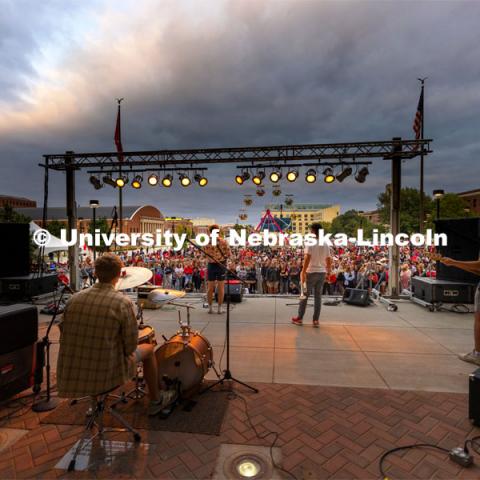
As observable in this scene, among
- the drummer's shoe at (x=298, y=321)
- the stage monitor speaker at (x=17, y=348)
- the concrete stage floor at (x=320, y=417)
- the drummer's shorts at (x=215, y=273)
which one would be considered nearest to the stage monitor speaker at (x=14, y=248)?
the concrete stage floor at (x=320, y=417)

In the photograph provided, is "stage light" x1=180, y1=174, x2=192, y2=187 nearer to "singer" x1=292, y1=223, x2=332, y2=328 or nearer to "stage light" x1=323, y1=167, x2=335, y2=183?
"stage light" x1=323, y1=167, x2=335, y2=183

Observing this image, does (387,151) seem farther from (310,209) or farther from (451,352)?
(310,209)

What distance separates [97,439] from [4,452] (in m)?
0.76

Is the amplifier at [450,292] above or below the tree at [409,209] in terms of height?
below

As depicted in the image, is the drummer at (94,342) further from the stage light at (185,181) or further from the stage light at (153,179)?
the stage light at (153,179)

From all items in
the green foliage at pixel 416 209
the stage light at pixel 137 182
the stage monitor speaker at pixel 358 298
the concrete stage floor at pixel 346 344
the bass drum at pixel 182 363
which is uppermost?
the green foliage at pixel 416 209

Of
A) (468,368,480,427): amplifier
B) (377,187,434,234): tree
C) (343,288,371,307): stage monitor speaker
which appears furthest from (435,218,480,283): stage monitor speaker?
(377,187,434,234): tree

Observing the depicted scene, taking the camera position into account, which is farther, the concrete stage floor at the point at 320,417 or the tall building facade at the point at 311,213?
the tall building facade at the point at 311,213

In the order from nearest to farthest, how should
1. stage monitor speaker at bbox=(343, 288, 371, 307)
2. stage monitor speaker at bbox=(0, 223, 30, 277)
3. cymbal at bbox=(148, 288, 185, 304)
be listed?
cymbal at bbox=(148, 288, 185, 304), stage monitor speaker at bbox=(343, 288, 371, 307), stage monitor speaker at bbox=(0, 223, 30, 277)

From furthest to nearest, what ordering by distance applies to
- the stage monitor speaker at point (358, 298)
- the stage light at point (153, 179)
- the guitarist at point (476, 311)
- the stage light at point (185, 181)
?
1. the stage light at point (153, 179)
2. the stage light at point (185, 181)
3. the stage monitor speaker at point (358, 298)
4. the guitarist at point (476, 311)

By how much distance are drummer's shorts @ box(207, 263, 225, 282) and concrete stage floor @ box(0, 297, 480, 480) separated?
1751 mm

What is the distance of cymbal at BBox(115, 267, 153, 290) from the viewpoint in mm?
3061

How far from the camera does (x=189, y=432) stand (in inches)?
110

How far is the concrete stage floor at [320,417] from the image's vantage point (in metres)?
2.38
